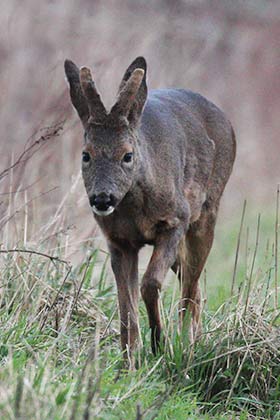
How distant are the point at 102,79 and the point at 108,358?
4885mm

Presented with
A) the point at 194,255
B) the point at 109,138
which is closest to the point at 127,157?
the point at 109,138

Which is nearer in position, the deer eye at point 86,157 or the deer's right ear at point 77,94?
the deer eye at point 86,157

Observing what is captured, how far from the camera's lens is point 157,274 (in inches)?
301

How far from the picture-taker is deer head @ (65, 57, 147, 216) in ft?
23.2

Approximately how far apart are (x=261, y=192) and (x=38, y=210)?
828cm

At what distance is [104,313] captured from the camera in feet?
28.1

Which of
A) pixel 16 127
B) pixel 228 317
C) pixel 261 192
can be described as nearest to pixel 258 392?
pixel 228 317

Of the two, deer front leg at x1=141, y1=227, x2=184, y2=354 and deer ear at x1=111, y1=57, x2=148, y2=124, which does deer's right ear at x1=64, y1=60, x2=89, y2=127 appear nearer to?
deer ear at x1=111, y1=57, x2=148, y2=124

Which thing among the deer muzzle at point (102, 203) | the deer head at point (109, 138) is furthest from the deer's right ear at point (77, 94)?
the deer muzzle at point (102, 203)

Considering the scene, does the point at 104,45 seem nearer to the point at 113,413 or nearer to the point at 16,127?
the point at 16,127

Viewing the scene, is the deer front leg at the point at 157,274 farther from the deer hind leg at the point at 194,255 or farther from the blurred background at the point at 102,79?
the deer hind leg at the point at 194,255

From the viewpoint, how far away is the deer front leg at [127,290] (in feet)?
25.2

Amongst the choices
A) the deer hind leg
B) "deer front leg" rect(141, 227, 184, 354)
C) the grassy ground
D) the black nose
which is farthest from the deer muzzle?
the deer hind leg

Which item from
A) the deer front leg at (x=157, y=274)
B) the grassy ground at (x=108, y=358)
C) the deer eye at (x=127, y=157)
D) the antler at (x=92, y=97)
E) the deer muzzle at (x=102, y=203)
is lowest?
the grassy ground at (x=108, y=358)
